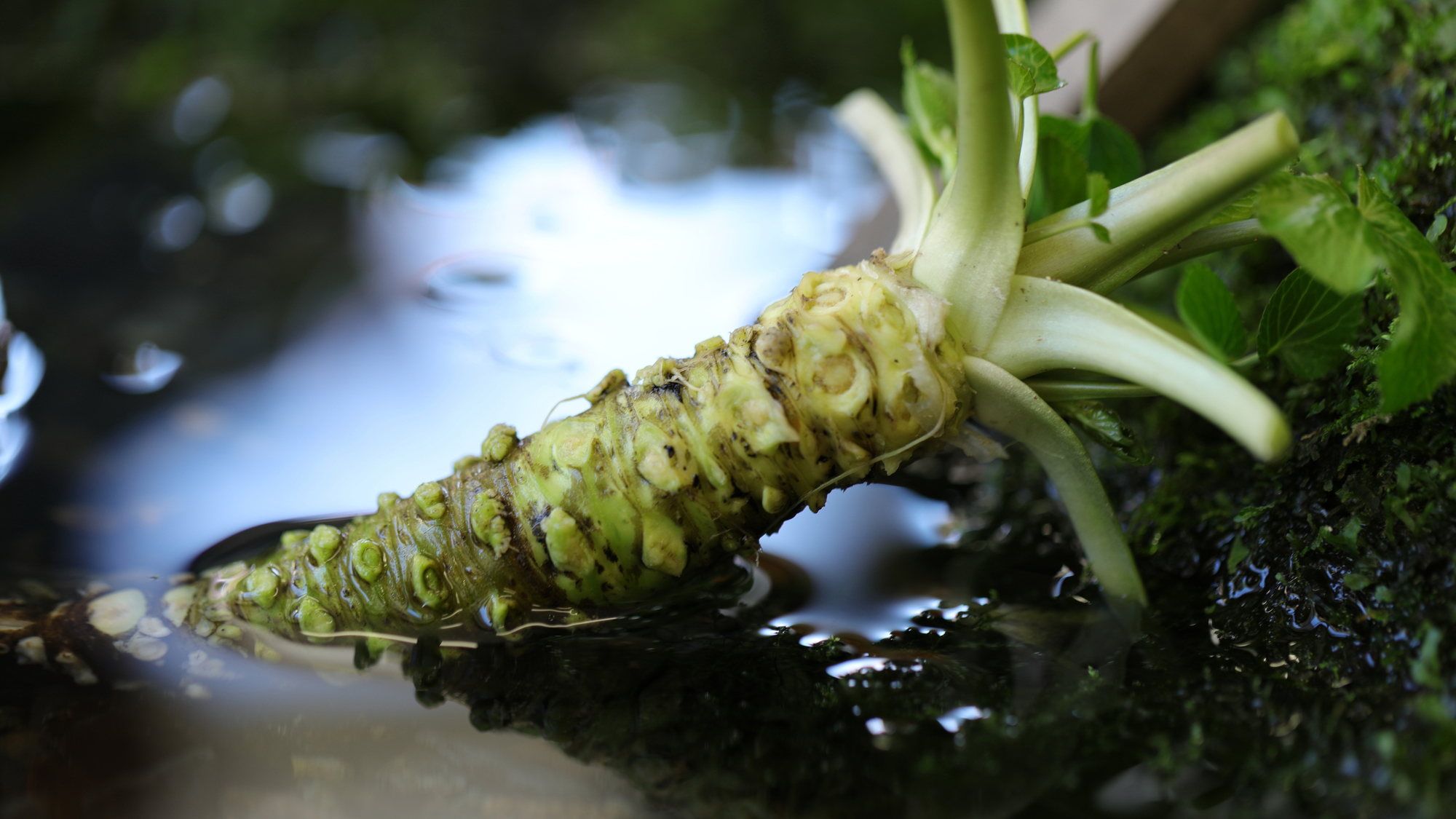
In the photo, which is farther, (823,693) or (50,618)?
(50,618)

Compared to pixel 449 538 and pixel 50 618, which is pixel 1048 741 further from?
pixel 50 618

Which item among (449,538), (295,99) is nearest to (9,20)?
(295,99)

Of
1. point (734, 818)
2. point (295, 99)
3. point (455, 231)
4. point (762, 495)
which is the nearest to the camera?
point (734, 818)

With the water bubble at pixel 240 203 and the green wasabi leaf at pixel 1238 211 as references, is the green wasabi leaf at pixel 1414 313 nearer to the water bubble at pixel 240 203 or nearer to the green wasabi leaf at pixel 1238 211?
the green wasabi leaf at pixel 1238 211

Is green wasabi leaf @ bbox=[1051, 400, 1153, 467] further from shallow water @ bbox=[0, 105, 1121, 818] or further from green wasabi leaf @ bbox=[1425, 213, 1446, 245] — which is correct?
green wasabi leaf @ bbox=[1425, 213, 1446, 245]

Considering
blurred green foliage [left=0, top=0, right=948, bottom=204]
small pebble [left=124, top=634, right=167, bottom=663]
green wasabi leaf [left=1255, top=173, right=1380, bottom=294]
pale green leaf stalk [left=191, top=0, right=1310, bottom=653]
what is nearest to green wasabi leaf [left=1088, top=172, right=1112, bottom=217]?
pale green leaf stalk [left=191, top=0, right=1310, bottom=653]

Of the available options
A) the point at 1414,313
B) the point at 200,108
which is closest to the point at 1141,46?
the point at 1414,313
